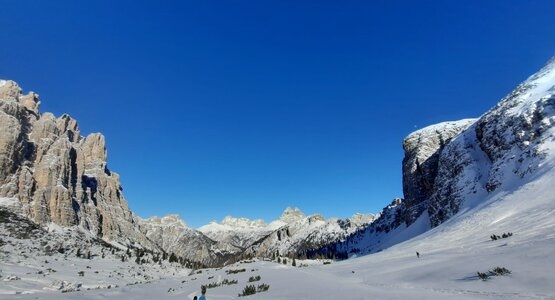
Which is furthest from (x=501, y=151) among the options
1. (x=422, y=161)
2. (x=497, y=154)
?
(x=422, y=161)

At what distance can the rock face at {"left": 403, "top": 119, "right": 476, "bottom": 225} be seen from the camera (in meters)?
141

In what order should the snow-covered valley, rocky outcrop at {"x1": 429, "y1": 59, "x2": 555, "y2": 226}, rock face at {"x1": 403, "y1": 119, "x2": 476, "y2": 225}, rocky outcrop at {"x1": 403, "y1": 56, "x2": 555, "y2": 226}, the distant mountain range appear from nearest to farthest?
1. the snow-covered valley
2. rocky outcrop at {"x1": 429, "y1": 59, "x2": 555, "y2": 226}
3. rocky outcrop at {"x1": 403, "y1": 56, "x2": 555, "y2": 226}
4. the distant mountain range
5. rock face at {"x1": 403, "y1": 119, "x2": 476, "y2": 225}

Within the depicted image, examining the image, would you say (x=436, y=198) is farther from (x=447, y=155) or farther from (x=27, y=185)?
(x=27, y=185)

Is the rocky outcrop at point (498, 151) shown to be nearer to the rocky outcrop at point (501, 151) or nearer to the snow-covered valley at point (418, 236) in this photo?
the rocky outcrop at point (501, 151)

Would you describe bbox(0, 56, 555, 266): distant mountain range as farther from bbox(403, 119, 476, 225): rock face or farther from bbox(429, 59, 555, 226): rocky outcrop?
bbox(403, 119, 476, 225): rock face

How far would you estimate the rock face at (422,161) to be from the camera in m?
141

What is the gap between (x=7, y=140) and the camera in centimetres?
17275

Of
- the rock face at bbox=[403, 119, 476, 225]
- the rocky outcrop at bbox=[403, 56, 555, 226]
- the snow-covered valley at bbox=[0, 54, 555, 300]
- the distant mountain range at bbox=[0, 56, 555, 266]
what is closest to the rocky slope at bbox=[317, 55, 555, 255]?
the rocky outcrop at bbox=[403, 56, 555, 226]

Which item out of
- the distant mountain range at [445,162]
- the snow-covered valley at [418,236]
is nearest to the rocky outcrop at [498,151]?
the distant mountain range at [445,162]

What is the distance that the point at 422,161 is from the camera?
150 m

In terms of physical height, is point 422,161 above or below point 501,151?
above

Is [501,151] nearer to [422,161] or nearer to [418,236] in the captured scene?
[418,236]

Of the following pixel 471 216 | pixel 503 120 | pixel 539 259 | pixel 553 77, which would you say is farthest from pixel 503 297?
pixel 553 77

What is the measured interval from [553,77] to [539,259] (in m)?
86.3
